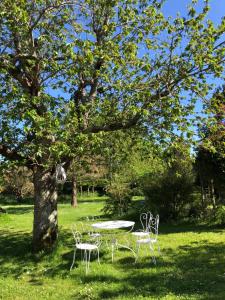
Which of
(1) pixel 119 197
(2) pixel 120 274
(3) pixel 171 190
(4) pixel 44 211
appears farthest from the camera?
(1) pixel 119 197

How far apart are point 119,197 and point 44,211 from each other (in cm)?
871

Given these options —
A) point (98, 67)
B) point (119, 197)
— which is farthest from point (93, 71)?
point (119, 197)

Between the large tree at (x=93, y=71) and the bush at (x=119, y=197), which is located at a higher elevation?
the large tree at (x=93, y=71)

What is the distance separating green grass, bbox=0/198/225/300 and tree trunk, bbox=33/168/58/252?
0.33 metres

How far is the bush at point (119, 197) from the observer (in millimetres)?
18562

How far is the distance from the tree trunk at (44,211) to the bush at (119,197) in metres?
8.28

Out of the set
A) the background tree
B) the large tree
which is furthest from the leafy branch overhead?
the background tree

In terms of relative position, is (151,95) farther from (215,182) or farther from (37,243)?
(215,182)

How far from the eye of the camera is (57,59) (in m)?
9.81

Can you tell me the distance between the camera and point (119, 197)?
1864 centimetres

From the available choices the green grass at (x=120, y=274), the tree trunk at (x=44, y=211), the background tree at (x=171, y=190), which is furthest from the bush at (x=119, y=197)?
the tree trunk at (x=44, y=211)

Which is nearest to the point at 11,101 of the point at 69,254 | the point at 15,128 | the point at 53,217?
the point at 15,128

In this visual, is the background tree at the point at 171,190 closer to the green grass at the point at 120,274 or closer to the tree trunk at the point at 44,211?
the green grass at the point at 120,274

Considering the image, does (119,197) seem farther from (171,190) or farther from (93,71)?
(93,71)
